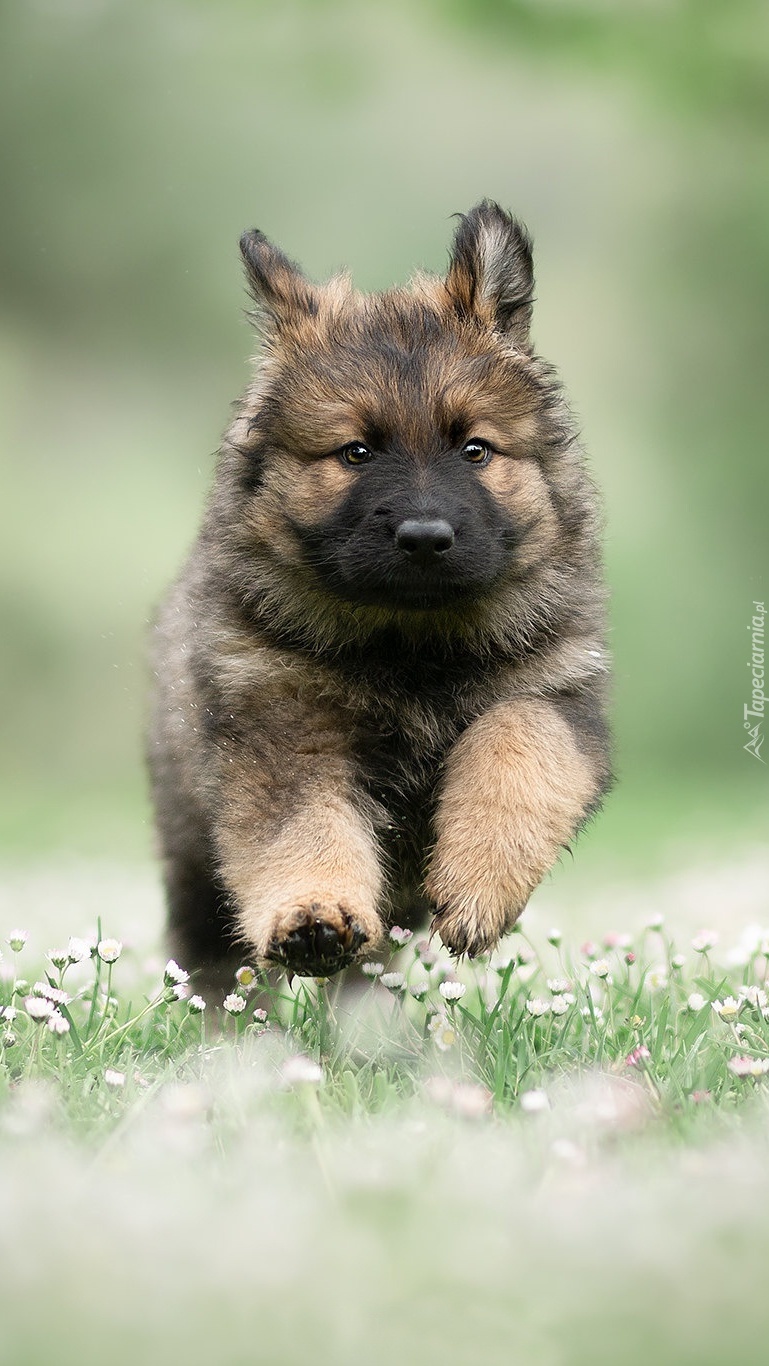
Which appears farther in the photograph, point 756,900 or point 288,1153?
point 756,900

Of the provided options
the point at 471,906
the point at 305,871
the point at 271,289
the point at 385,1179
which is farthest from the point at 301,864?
the point at 271,289

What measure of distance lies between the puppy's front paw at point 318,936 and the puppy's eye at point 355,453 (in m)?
1.08

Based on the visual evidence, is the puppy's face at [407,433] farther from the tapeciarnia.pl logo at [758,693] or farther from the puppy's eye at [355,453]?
the tapeciarnia.pl logo at [758,693]

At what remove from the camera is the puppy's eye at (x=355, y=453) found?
3.31 meters

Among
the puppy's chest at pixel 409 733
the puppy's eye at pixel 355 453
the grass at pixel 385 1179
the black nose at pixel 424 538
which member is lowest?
the grass at pixel 385 1179

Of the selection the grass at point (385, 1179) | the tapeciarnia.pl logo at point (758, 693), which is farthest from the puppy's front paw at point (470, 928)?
the tapeciarnia.pl logo at point (758, 693)

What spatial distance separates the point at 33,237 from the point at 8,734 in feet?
11.7

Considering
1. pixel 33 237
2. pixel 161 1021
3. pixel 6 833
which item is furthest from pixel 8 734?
pixel 161 1021

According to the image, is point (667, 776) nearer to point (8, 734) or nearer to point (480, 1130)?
point (8, 734)

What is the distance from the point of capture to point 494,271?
3.58m

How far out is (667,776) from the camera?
10.3 meters

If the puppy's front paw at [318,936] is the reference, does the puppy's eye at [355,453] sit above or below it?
above

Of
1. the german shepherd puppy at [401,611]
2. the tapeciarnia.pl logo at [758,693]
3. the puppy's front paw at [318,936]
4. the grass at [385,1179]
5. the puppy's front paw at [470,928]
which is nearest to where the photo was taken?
the grass at [385,1179]

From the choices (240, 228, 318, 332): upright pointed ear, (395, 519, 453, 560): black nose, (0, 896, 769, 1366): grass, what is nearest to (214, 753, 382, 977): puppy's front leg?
(0, 896, 769, 1366): grass
